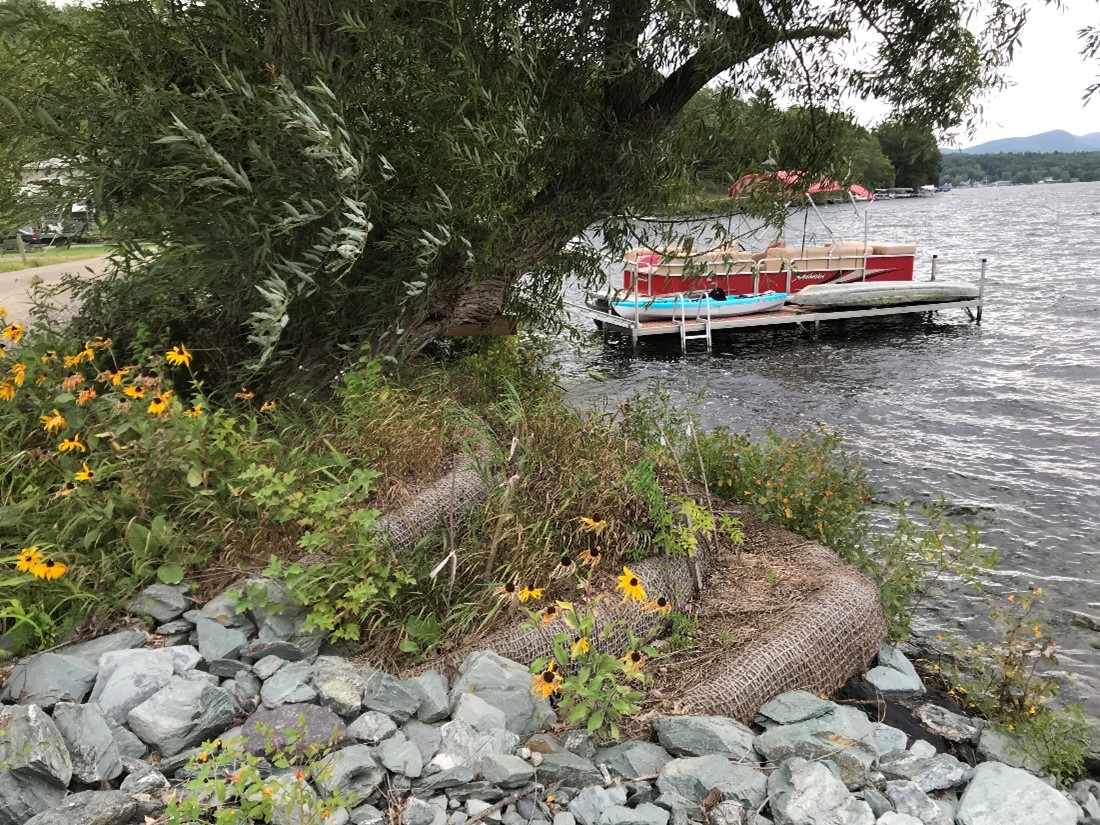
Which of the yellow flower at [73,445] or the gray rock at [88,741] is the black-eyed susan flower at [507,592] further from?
the yellow flower at [73,445]

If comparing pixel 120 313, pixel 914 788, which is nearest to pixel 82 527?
pixel 120 313

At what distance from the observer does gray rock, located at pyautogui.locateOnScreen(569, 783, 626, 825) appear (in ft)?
8.91

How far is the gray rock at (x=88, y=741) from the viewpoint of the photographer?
2.49 metres

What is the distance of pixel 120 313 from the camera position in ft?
16.5

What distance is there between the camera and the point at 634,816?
2.68 metres

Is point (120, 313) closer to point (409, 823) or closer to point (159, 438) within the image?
point (159, 438)

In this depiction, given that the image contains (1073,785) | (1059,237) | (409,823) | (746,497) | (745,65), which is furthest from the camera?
(1059,237)

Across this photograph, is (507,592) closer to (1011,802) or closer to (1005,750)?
(1011,802)

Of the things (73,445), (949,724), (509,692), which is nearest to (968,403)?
(949,724)

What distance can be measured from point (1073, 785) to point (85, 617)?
15.4 ft

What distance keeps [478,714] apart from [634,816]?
27.2 inches

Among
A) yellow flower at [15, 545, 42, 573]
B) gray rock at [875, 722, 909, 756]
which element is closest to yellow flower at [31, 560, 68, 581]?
yellow flower at [15, 545, 42, 573]

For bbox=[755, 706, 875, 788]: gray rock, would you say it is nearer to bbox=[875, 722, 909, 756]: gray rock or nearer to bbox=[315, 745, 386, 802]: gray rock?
bbox=[875, 722, 909, 756]: gray rock

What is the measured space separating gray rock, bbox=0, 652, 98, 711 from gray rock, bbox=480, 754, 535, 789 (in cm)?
151
